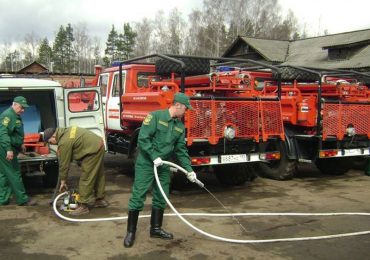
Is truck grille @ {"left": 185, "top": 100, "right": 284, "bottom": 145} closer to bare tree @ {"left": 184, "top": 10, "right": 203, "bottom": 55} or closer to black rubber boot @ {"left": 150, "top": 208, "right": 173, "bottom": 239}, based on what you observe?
black rubber boot @ {"left": 150, "top": 208, "right": 173, "bottom": 239}

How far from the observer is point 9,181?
746cm

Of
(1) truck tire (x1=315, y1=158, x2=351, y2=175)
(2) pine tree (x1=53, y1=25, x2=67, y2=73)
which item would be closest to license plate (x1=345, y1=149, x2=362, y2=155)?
(1) truck tire (x1=315, y1=158, x2=351, y2=175)

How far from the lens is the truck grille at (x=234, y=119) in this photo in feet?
25.5

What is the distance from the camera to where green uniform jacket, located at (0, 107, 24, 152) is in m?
7.31

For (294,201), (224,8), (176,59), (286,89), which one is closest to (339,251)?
(294,201)

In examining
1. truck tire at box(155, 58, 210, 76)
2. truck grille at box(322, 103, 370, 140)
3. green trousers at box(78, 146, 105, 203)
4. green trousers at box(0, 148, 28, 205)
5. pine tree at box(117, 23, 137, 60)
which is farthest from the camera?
pine tree at box(117, 23, 137, 60)

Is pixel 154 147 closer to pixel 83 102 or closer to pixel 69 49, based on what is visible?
pixel 83 102

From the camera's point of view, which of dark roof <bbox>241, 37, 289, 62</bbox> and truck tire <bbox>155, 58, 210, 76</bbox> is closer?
truck tire <bbox>155, 58, 210, 76</bbox>

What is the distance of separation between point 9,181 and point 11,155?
472 millimetres

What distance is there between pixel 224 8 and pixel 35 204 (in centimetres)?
4838

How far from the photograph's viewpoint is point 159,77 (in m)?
9.92

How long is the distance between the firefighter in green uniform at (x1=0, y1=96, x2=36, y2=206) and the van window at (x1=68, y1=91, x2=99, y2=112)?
4.95 ft

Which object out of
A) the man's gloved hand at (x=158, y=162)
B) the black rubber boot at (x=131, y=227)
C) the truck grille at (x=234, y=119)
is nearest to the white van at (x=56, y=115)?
the truck grille at (x=234, y=119)

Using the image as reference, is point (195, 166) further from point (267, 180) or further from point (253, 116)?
point (267, 180)
